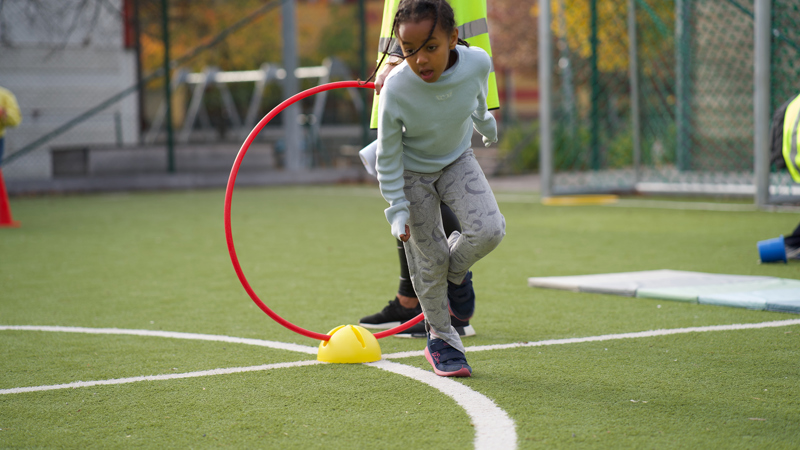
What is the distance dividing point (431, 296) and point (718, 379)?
100 centimetres

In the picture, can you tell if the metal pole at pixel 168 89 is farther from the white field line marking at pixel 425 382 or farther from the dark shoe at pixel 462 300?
the dark shoe at pixel 462 300

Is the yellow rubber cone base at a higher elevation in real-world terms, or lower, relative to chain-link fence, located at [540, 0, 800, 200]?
lower

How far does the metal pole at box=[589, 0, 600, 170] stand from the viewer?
416 inches

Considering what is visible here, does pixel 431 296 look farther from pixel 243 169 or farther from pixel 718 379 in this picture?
pixel 243 169

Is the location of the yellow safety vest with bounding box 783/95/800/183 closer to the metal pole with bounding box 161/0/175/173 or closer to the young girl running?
the young girl running

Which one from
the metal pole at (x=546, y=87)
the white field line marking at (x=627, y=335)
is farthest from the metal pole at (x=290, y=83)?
the white field line marking at (x=627, y=335)

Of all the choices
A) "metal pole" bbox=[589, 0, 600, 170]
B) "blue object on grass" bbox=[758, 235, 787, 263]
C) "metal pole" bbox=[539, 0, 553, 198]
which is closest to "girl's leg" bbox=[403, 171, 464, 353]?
"blue object on grass" bbox=[758, 235, 787, 263]

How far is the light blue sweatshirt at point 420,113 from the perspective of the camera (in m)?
2.65

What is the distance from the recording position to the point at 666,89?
1158 centimetres

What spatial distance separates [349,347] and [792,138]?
2747 mm

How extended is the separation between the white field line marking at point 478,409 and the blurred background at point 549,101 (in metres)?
5.80

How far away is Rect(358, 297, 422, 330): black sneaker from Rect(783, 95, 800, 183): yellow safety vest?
225cm

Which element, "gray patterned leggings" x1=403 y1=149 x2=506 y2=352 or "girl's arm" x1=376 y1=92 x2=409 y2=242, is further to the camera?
"gray patterned leggings" x1=403 y1=149 x2=506 y2=352

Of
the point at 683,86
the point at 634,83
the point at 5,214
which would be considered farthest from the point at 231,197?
the point at 683,86
